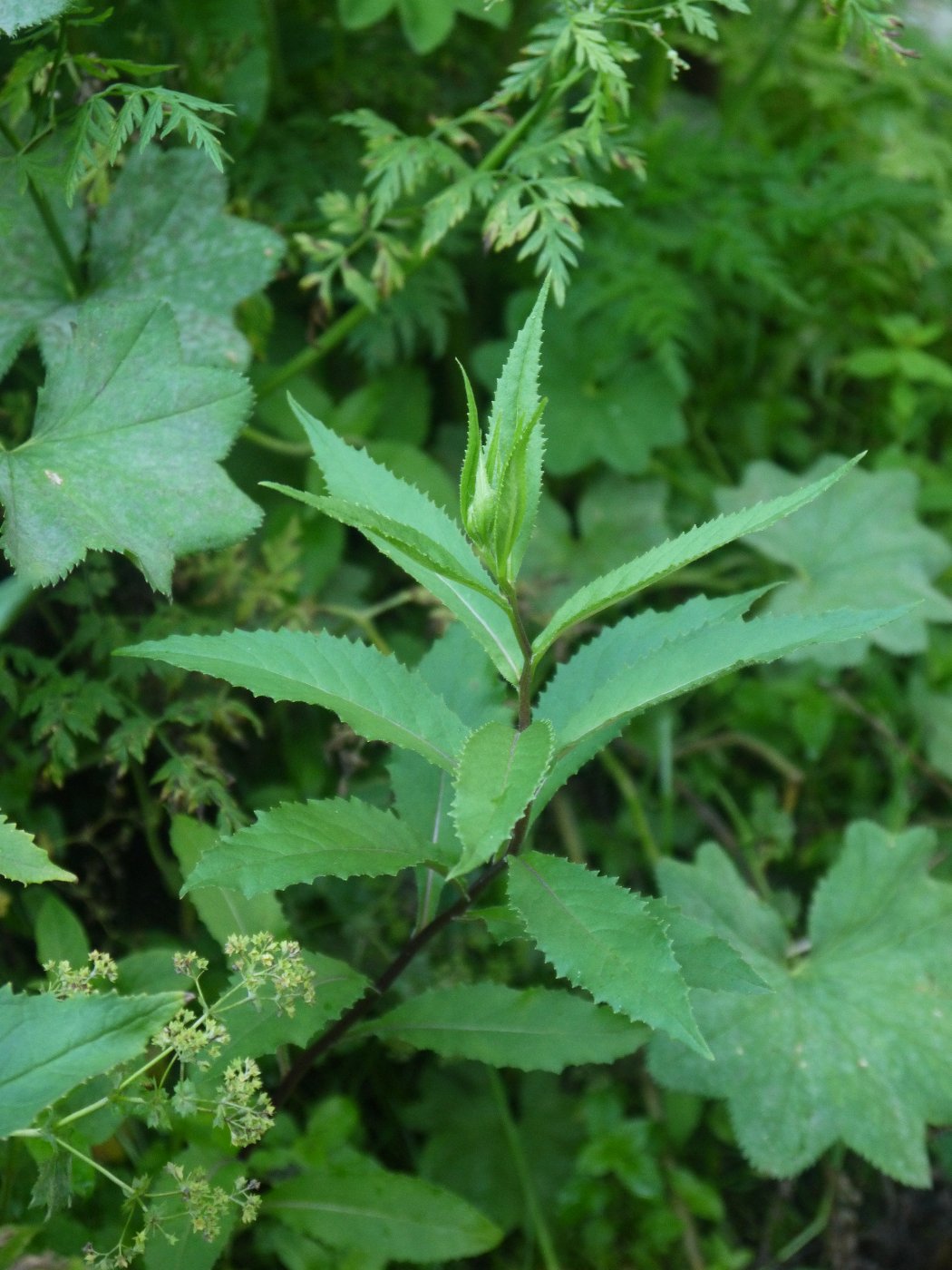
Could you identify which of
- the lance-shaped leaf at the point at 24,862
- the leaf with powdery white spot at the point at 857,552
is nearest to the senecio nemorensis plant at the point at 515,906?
the lance-shaped leaf at the point at 24,862

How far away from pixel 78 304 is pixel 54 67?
0.29 m

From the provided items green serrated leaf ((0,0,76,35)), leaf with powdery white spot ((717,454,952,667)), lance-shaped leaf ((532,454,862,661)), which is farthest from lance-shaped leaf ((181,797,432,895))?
leaf with powdery white spot ((717,454,952,667))

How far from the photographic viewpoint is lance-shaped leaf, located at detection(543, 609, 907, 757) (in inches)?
42.3

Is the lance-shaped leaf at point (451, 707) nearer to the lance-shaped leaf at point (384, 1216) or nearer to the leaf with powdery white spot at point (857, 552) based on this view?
the lance-shaped leaf at point (384, 1216)

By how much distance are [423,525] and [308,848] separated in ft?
1.19

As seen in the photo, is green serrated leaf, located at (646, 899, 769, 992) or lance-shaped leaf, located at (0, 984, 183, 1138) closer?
lance-shaped leaf, located at (0, 984, 183, 1138)

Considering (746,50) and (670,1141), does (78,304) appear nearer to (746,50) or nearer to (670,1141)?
(670,1141)

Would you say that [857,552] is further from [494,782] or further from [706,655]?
[494,782]

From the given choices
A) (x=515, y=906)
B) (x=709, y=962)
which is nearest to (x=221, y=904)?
(x=515, y=906)

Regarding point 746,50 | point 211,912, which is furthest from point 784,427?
point 211,912

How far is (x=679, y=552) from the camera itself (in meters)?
1.08

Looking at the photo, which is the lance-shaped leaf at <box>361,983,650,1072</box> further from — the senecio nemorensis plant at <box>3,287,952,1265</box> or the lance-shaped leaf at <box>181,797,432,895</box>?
the lance-shaped leaf at <box>181,797,432,895</box>

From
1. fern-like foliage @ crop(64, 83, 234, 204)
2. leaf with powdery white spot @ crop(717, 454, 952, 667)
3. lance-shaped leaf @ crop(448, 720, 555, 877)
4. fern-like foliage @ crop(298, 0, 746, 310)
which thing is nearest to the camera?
lance-shaped leaf @ crop(448, 720, 555, 877)

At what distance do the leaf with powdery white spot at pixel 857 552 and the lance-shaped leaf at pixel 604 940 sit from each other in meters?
1.13
